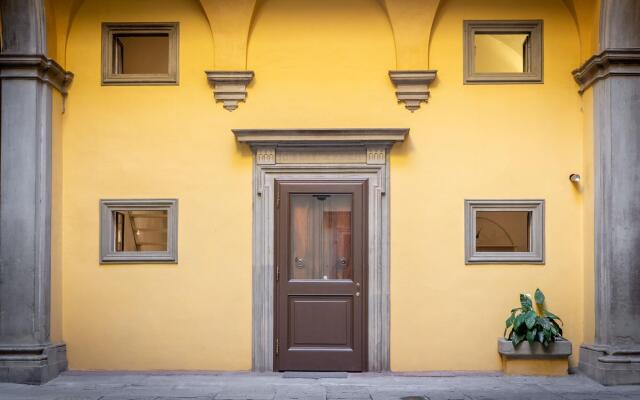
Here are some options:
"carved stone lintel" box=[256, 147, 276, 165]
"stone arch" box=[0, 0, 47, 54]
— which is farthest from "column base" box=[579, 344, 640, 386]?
"stone arch" box=[0, 0, 47, 54]

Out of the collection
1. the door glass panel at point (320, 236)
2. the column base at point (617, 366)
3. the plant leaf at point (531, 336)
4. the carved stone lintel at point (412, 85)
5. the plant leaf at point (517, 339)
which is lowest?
the column base at point (617, 366)

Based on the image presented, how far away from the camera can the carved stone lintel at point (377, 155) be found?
9.22 m

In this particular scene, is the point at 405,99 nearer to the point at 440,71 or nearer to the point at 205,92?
the point at 440,71

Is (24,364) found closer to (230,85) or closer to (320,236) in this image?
(320,236)

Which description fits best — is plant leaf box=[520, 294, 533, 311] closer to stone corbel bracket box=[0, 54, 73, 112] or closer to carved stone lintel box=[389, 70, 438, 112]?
carved stone lintel box=[389, 70, 438, 112]

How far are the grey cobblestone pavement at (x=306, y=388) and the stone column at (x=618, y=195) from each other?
56cm

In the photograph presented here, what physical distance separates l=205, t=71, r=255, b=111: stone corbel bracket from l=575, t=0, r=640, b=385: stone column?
422 centimetres

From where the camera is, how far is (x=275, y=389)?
8.38 meters

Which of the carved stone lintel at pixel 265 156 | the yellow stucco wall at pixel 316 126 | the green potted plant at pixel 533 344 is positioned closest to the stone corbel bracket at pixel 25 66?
the yellow stucco wall at pixel 316 126

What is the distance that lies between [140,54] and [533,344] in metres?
6.15

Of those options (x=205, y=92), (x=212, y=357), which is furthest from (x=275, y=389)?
(x=205, y=92)

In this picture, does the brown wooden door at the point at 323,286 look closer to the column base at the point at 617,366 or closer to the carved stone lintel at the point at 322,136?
the carved stone lintel at the point at 322,136

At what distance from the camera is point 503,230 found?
9344 mm

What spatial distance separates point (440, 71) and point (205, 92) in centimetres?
300
